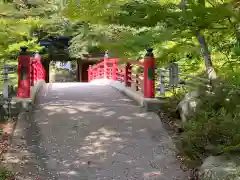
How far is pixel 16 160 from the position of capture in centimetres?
717

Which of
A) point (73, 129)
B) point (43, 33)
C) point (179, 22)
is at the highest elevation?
point (43, 33)

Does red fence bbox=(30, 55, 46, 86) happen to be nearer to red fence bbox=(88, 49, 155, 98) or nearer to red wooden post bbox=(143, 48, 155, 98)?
red fence bbox=(88, 49, 155, 98)

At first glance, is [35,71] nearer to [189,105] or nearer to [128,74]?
[128,74]

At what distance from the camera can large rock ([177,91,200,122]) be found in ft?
28.6

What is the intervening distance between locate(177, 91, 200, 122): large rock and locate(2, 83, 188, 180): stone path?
60cm

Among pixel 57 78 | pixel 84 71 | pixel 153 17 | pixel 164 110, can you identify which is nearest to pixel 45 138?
pixel 164 110

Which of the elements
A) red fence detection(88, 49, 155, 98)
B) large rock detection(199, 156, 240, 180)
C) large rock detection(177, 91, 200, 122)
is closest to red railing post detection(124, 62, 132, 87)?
red fence detection(88, 49, 155, 98)

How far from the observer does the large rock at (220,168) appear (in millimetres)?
5814

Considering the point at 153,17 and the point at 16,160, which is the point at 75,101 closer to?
the point at 16,160

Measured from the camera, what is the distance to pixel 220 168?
6078mm

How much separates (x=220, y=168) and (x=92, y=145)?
9.30ft

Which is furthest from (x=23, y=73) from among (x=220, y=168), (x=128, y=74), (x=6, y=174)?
(x=220, y=168)

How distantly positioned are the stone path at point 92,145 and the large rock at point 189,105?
1.97 feet

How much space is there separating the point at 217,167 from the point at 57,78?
39613 mm
